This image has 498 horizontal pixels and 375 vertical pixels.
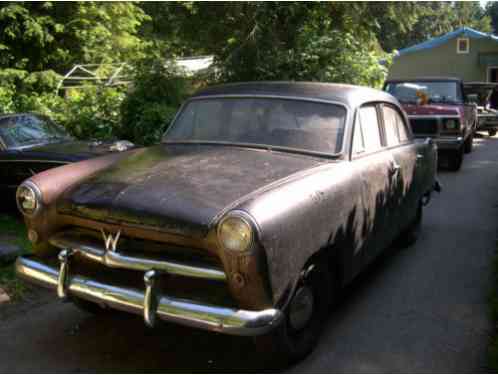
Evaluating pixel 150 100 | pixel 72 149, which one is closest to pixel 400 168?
pixel 72 149

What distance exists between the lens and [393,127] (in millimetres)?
5324

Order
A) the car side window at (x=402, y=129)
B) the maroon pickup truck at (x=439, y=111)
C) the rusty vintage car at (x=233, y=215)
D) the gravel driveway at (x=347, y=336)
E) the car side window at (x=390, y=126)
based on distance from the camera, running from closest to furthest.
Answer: the rusty vintage car at (x=233, y=215)
the gravel driveway at (x=347, y=336)
the car side window at (x=390, y=126)
the car side window at (x=402, y=129)
the maroon pickup truck at (x=439, y=111)

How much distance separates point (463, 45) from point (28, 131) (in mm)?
24791

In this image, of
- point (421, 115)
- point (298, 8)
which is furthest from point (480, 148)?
point (298, 8)

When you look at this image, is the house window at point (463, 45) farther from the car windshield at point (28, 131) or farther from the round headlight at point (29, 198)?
the round headlight at point (29, 198)

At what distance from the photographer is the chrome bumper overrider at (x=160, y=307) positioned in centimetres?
288

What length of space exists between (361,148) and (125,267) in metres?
2.11

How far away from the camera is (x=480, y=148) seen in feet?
47.8

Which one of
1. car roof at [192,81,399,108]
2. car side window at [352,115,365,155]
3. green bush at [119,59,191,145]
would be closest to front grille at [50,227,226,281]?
car side window at [352,115,365,155]

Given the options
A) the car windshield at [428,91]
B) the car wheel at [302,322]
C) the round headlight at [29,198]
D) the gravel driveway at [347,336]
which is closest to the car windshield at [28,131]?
the gravel driveway at [347,336]

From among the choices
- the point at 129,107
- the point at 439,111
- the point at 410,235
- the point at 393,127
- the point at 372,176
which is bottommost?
the point at 410,235

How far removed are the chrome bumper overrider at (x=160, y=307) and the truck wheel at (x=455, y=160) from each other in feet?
28.6

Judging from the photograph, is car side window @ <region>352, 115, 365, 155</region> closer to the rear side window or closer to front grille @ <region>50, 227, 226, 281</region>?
the rear side window

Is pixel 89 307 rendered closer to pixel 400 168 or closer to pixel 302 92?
pixel 302 92
